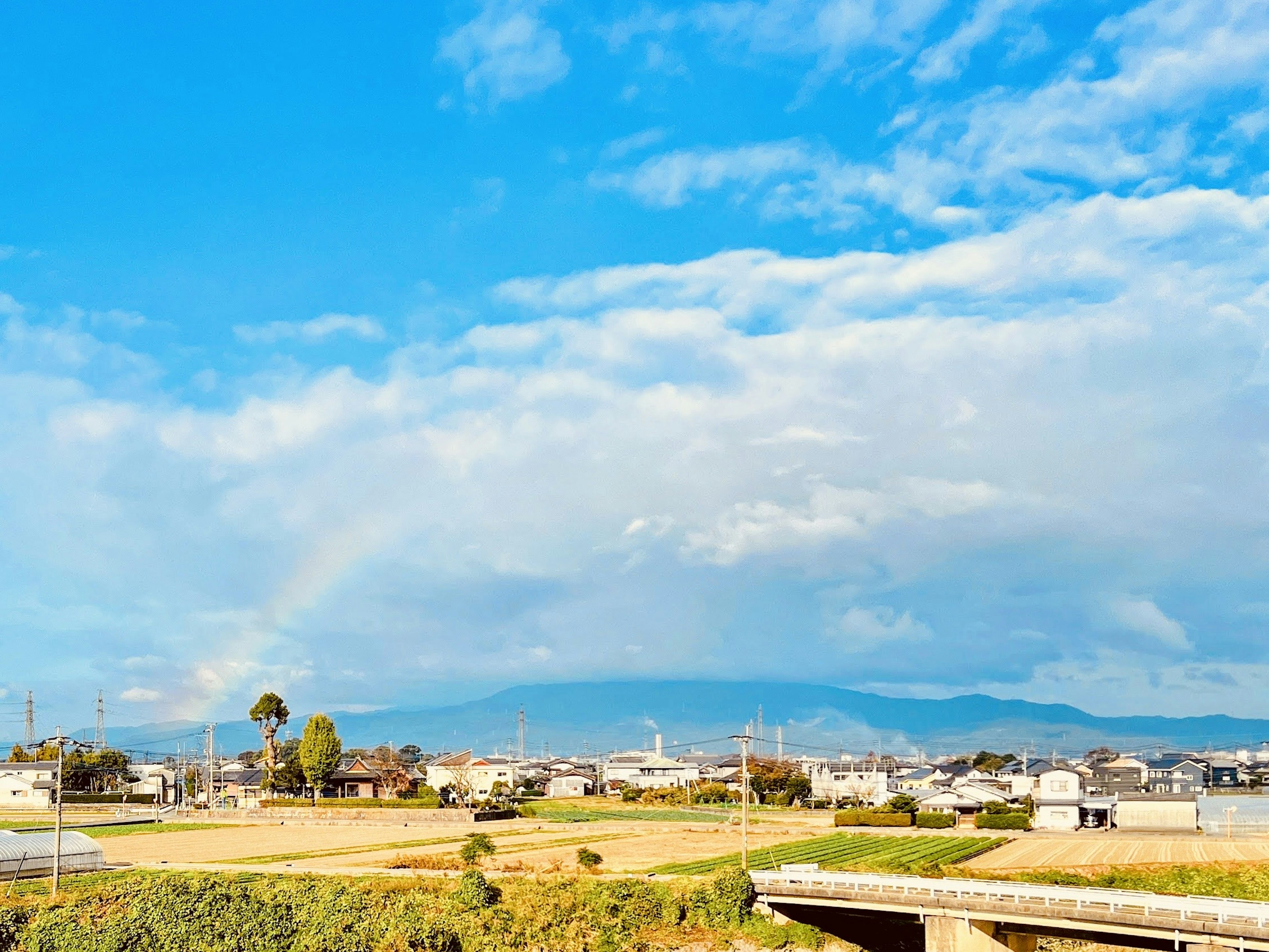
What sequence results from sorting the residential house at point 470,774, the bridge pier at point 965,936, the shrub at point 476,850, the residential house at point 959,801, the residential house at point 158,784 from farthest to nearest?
1. the residential house at point 470,774
2. the residential house at point 158,784
3. the residential house at point 959,801
4. the shrub at point 476,850
5. the bridge pier at point 965,936

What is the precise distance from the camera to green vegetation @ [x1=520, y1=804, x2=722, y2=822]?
316ft

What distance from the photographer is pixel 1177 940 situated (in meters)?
33.9

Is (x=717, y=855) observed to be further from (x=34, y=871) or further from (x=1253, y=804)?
(x=1253, y=804)

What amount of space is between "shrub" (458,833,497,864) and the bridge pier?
24218mm

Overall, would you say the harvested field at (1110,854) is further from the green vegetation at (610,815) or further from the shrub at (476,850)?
the green vegetation at (610,815)

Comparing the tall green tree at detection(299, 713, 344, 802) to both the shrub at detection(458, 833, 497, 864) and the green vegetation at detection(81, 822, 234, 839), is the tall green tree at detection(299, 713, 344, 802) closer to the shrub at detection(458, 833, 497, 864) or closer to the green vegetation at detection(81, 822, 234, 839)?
the green vegetation at detection(81, 822, 234, 839)

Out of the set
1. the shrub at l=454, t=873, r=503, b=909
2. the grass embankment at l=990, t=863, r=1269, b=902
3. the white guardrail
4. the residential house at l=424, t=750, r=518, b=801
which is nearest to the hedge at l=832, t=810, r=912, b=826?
the grass embankment at l=990, t=863, r=1269, b=902

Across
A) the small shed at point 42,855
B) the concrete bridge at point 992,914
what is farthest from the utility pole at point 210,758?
the concrete bridge at point 992,914

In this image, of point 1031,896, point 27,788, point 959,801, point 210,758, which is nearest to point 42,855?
point 1031,896

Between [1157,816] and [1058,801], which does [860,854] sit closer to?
[1157,816]

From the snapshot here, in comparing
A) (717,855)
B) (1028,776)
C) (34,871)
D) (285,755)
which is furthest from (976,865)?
(285,755)

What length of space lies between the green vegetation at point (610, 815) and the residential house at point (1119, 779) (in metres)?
46.4

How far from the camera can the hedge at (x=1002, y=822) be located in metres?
86.6

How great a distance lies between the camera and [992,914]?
123 ft
